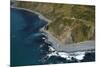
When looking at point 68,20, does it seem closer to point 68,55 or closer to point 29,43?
point 68,55

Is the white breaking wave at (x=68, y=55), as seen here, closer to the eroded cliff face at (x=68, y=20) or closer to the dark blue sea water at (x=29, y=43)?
the dark blue sea water at (x=29, y=43)

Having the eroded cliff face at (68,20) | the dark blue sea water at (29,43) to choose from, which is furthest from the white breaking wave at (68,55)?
the eroded cliff face at (68,20)

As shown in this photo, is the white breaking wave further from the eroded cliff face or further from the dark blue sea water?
the eroded cliff face

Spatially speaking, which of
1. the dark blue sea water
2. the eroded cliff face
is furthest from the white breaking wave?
the eroded cliff face

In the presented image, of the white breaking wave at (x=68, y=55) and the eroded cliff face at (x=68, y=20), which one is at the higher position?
the eroded cliff face at (x=68, y=20)

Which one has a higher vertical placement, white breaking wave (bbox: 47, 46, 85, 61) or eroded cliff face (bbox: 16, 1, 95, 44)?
eroded cliff face (bbox: 16, 1, 95, 44)

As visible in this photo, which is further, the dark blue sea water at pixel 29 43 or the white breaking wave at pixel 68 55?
the white breaking wave at pixel 68 55
